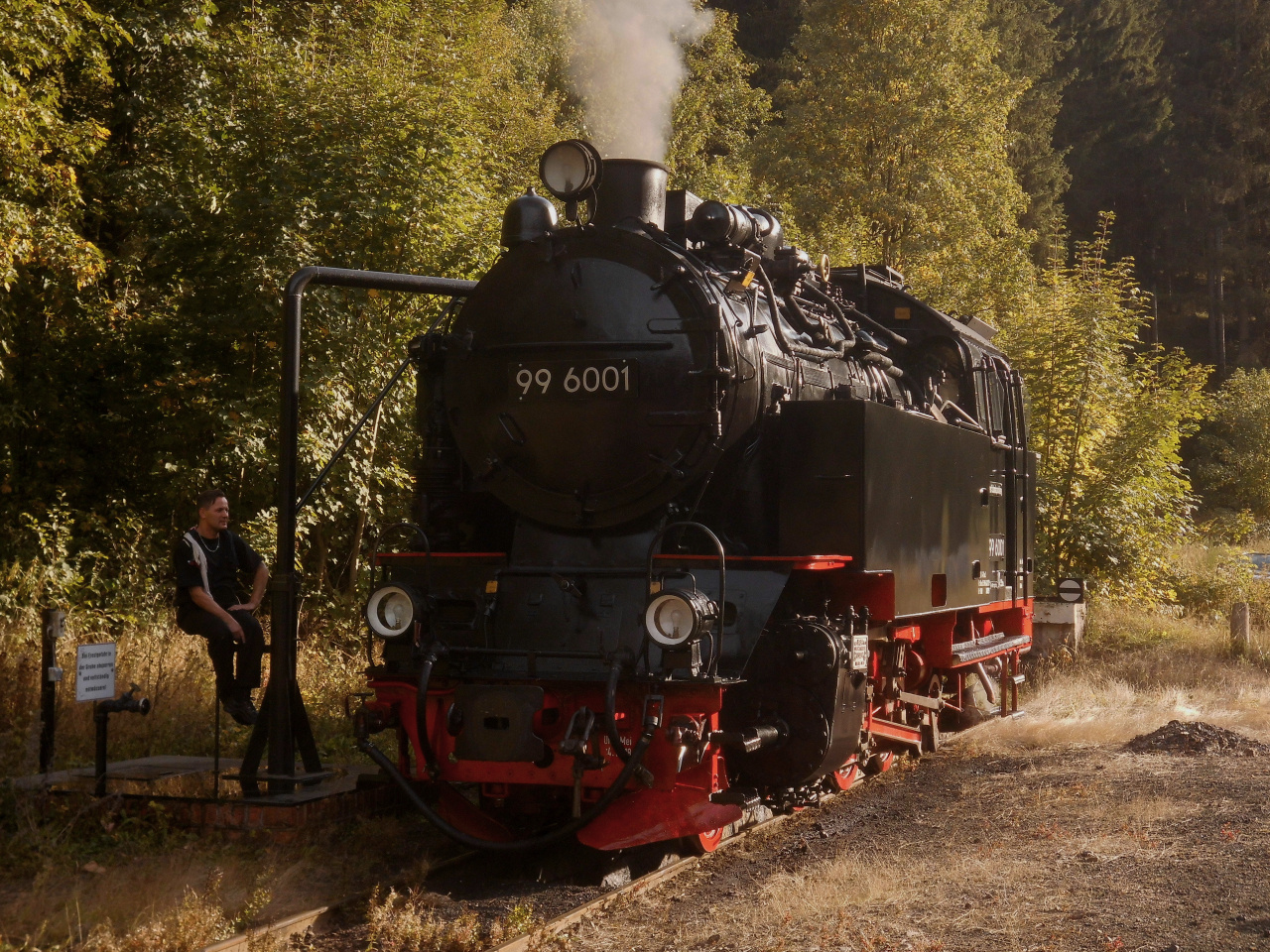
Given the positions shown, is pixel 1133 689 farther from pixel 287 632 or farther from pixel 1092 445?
pixel 287 632

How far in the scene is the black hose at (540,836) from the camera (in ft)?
15.8

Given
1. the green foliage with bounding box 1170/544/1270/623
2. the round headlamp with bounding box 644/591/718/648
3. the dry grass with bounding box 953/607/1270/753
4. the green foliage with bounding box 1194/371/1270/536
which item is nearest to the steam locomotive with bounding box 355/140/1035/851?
the round headlamp with bounding box 644/591/718/648

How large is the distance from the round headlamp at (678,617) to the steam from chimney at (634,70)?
417 centimetres

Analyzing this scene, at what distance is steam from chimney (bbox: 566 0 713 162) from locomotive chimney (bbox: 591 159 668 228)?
209 centimetres

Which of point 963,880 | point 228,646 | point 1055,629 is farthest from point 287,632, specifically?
point 1055,629

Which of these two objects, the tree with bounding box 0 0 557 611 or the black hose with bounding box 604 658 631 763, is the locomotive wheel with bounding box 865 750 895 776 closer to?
the black hose with bounding box 604 658 631 763

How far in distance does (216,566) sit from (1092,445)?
1091 centimetres

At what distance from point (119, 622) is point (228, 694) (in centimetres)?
451

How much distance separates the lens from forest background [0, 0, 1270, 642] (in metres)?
9.67

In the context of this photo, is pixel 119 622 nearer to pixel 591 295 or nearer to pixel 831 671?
pixel 591 295

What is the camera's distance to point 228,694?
20.9 feet

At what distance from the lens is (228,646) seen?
629 centimetres

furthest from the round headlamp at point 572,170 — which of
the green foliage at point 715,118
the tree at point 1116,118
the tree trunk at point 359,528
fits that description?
the tree at point 1116,118

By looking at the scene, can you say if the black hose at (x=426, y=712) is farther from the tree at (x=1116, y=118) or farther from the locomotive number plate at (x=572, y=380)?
the tree at (x=1116, y=118)
